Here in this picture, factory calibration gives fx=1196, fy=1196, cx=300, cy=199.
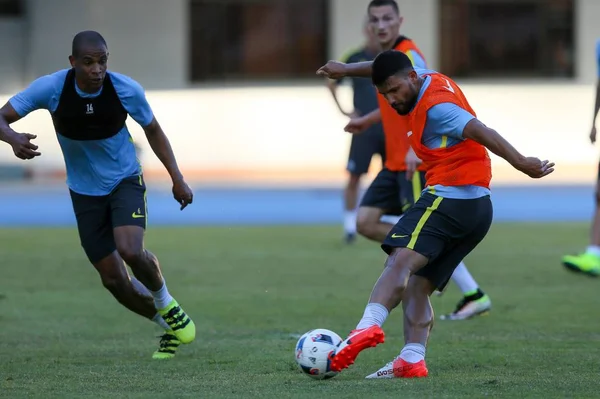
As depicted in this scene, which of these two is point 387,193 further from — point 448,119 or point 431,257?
point 448,119

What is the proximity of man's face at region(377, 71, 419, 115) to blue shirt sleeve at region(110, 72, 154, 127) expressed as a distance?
1793 millimetres

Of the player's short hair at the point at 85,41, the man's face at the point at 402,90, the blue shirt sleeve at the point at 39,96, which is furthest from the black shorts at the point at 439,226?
the blue shirt sleeve at the point at 39,96

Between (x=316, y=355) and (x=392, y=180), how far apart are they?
10.5 feet

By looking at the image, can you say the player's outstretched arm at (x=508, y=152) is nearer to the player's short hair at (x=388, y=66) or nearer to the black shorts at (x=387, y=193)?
the player's short hair at (x=388, y=66)

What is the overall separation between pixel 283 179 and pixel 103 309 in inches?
584

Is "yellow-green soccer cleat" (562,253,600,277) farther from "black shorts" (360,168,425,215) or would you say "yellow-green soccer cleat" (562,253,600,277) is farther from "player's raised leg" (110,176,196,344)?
"player's raised leg" (110,176,196,344)

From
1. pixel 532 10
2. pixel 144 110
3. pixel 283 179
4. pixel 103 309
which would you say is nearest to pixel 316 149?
pixel 283 179

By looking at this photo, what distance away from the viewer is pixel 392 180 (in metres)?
9.56

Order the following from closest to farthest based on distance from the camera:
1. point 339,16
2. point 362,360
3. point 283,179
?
point 362,360 → point 283,179 → point 339,16

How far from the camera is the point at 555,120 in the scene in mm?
27094

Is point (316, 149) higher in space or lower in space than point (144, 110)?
lower

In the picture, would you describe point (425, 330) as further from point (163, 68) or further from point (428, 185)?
point (163, 68)

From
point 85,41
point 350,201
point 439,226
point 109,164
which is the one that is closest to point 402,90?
point 439,226

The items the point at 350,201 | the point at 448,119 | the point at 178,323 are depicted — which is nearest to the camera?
the point at 448,119
